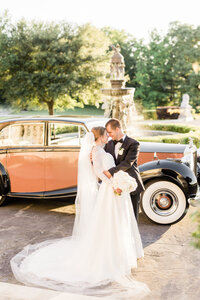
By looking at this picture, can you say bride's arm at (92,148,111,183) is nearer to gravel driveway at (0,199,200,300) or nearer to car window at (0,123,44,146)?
gravel driveway at (0,199,200,300)

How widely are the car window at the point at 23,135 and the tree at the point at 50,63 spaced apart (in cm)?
1786

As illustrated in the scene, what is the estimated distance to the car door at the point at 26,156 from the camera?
20.6ft

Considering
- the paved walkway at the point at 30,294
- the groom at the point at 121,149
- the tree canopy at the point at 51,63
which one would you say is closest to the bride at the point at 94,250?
the groom at the point at 121,149

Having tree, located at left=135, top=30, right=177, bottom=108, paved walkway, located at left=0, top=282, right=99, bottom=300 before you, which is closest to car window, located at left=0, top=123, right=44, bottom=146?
paved walkway, located at left=0, top=282, right=99, bottom=300

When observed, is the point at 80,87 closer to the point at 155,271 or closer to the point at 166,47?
the point at 166,47

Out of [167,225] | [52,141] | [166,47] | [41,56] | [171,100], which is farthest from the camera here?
[171,100]

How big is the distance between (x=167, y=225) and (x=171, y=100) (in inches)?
1574

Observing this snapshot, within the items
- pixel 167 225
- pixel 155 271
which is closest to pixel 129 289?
pixel 155 271

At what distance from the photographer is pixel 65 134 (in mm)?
6367

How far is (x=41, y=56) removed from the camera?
78.7 ft

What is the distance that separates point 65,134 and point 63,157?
47 cm

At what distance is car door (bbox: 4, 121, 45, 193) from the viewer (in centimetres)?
629

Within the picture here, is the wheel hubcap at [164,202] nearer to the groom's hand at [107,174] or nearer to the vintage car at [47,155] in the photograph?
the vintage car at [47,155]

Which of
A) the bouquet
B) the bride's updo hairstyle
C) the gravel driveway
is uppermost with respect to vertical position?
the bride's updo hairstyle
